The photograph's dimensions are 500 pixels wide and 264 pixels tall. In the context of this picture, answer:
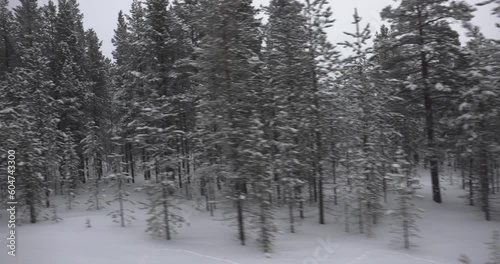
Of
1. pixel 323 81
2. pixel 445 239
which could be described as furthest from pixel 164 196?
pixel 445 239

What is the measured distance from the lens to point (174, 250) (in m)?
14.6

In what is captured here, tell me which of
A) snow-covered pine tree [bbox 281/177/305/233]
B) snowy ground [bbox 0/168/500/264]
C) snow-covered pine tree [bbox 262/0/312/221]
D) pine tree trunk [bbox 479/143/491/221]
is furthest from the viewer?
snow-covered pine tree [bbox 262/0/312/221]

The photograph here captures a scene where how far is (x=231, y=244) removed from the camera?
51.5 ft

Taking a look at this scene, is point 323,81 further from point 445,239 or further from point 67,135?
point 67,135

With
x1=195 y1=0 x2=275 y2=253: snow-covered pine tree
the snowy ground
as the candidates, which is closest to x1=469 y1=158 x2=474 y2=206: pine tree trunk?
the snowy ground

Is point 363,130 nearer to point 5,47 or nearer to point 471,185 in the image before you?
point 471,185

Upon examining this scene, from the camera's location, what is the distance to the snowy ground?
13.5 metres

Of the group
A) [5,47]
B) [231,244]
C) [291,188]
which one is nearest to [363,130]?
[291,188]

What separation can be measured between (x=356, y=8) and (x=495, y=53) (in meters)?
7.47

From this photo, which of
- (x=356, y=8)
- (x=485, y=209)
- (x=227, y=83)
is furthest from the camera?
(x=356, y=8)

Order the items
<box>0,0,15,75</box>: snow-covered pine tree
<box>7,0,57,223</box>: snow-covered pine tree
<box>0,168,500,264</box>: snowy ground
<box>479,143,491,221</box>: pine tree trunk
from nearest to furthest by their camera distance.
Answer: <box>0,168,500,264</box>: snowy ground, <box>479,143,491,221</box>: pine tree trunk, <box>7,0,57,223</box>: snow-covered pine tree, <box>0,0,15,75</box>: snow-covered pine tree

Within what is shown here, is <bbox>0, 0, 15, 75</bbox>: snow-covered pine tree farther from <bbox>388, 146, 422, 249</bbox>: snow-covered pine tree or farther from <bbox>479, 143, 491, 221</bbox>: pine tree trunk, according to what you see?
<bbox>479, 143, 491, 221</bbox>: pine tree trunk

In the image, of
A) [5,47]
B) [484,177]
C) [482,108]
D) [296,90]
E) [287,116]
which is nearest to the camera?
[482,108]

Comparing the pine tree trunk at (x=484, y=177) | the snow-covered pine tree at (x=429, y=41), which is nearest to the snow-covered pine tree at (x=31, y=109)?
the snow-covered pine tree at (x=429, y=41)
